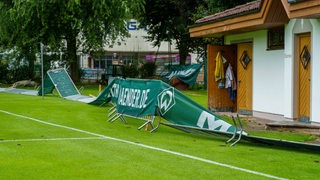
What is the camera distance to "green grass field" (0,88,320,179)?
26.3 feet

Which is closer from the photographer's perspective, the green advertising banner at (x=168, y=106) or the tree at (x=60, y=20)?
the green advertising banner at (x=168, y=106)

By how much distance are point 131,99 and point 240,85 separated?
5.73m

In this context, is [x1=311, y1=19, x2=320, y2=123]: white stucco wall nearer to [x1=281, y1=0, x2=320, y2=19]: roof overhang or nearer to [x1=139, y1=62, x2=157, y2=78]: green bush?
[x1=281, y1=0, x2=320, y2=19]: roof overhang

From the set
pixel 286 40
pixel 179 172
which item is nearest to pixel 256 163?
pixel 179 172

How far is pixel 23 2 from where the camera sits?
3259cm

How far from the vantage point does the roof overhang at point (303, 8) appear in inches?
464

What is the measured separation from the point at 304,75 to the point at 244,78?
3.89 metres

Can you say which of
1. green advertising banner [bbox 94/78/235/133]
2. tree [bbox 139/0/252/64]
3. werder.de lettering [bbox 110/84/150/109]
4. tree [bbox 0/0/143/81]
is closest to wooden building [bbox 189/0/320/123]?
green advertising banner [bbox 94/78/235/133]

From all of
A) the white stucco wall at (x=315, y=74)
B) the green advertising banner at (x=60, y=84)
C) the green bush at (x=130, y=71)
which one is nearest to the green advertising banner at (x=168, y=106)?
the white stucco wall at (x=315, y=74)

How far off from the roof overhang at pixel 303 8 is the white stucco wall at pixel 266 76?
3309mm

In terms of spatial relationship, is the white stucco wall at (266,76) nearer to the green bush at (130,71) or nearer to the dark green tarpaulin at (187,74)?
the dark green tarpaulin at (187,74)

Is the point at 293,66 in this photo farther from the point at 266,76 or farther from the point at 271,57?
the point at 266,76

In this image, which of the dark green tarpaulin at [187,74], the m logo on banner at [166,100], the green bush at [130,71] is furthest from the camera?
the green bush at [130,71]

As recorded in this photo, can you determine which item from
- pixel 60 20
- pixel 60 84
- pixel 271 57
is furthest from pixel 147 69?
pixel 271 57
